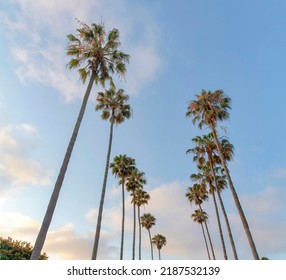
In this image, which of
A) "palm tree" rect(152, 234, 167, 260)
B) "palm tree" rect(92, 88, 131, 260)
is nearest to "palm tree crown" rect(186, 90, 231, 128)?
"palm tree" rect(92, 88, 131, 260)

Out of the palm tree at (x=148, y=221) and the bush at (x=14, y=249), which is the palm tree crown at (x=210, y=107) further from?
the palm tree at (x=148, y=221)

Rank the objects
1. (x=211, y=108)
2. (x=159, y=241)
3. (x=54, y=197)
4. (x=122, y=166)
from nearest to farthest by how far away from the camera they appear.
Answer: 1. (x=54, y=197)
2. (x=211, y=108)
3. (x=122, y=166)
4. (x=159, y=241)

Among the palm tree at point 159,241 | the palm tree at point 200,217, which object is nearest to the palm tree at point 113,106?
the palm tree at point 200,217

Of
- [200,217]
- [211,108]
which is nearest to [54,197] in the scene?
[211,108]

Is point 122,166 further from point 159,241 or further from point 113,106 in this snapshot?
point 159,241

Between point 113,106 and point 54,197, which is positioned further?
point 113,106

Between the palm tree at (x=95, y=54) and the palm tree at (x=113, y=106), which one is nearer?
the palm tree at (x=95, y=54)

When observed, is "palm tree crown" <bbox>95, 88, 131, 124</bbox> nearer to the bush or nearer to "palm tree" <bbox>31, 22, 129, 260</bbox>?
"palm tree" <bbox>31, 22, 129, 260</bbox>

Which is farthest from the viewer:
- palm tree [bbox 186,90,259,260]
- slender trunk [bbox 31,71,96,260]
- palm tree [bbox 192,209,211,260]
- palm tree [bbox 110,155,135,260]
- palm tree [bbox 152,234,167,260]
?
palm tree [bbox 152,234,167,260]

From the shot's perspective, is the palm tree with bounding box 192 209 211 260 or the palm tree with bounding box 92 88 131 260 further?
the palm tree with bounding box 192 209 211 260

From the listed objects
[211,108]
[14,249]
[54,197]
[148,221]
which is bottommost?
[54,197]

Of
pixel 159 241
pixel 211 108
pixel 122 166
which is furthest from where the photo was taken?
pixel 159 241

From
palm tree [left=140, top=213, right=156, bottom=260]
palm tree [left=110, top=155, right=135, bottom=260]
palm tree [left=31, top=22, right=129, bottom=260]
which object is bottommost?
palm tree [left=31, top=22, right=129, bottom=260]
